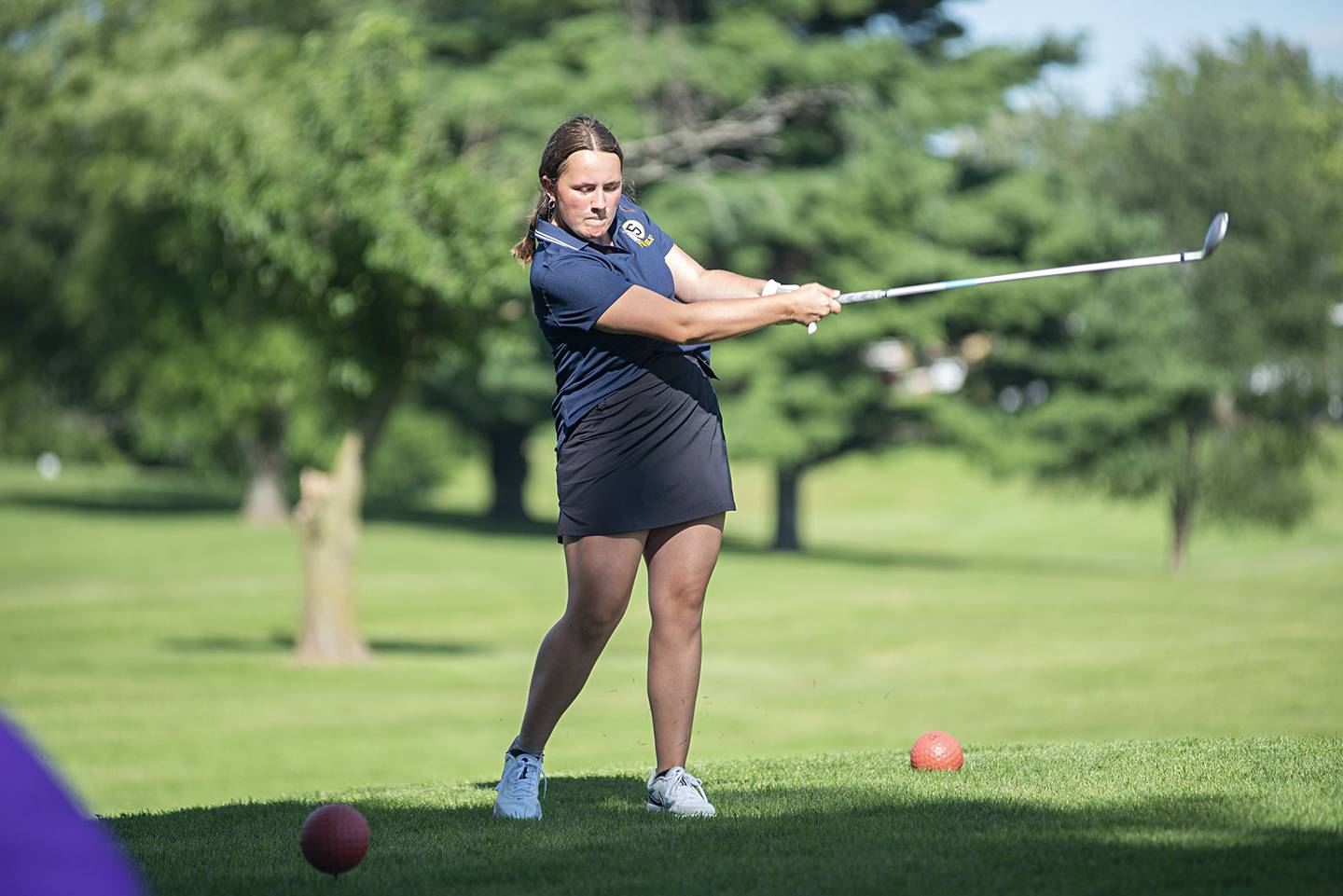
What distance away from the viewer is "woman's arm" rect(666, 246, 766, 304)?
5547mm

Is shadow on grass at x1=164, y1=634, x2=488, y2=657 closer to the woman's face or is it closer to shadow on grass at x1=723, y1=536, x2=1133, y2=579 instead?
shadow on grass at x1=723, y1=536, x2=1133, y2=579

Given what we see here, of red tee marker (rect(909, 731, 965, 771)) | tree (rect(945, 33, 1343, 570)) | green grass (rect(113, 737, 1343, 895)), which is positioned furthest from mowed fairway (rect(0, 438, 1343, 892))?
tree (rect(945, 33, 1343, 570))

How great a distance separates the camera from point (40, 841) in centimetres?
212

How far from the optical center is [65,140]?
28797 mm

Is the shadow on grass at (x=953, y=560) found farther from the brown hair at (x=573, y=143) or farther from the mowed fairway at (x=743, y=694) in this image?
the brown hair at (x=573, y=143)

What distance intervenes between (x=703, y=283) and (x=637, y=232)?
29cm

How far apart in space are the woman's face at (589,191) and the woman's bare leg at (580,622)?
945mm

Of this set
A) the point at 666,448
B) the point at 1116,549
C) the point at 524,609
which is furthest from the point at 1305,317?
the point at 666,448

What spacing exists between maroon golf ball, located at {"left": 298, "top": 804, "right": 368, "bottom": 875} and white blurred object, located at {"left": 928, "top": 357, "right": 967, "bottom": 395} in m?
32.8

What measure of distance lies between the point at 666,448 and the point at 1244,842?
6.50ft

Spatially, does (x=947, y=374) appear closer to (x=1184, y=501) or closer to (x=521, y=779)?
(x=1184, y=501)

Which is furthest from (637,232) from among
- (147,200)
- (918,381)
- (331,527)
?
(918,381)

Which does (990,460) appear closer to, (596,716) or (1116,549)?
(1116,549)

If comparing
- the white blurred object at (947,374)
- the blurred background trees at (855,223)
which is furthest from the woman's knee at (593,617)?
the white blurred object at (947,374)
